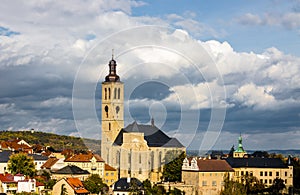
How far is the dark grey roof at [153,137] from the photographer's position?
265 feet

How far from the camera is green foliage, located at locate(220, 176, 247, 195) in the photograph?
66.7 metres

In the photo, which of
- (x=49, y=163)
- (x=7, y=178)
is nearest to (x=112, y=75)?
(x=49, y=163)

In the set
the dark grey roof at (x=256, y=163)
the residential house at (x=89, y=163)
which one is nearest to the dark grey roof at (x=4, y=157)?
the residential house at (x=89, y=163)

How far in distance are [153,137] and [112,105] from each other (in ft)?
28.5

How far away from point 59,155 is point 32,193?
35.6 m

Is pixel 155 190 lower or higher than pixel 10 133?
lower

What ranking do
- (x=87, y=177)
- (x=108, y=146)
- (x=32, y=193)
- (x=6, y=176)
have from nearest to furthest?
(x=32, y=193)
(x=6, y=176)
(x=87, y=177)
(x=108, y=146)

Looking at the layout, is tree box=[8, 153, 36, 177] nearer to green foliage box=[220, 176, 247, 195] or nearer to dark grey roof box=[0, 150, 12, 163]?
dark grey roof box=[0, 150, 12, 163]

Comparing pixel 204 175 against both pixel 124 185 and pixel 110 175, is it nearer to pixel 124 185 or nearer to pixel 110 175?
pixel 124 185

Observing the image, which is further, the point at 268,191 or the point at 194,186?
the point at 268,191

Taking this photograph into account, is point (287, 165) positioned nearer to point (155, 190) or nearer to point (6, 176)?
point (155, 190)

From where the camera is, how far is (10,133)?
158 m

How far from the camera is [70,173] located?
7150cm

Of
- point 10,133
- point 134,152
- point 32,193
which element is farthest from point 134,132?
point 10,133
